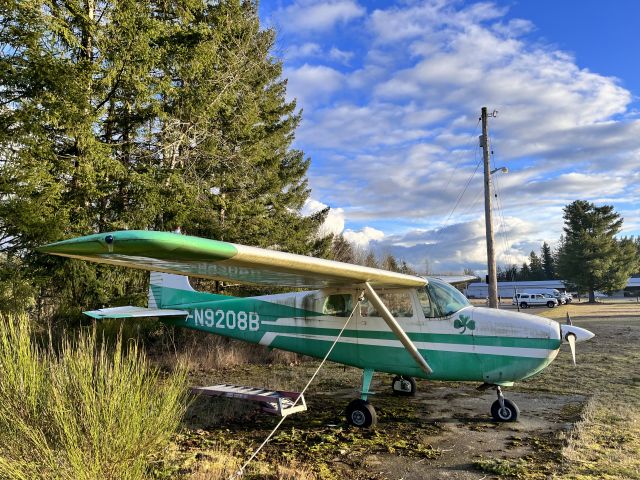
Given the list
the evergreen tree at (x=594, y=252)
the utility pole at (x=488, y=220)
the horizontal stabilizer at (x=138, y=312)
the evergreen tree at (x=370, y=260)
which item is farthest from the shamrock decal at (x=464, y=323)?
the evergreen tree at (x=594, y=252)

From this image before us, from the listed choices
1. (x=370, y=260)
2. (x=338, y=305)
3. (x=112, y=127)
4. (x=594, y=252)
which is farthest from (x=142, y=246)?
(x=594, y=252)

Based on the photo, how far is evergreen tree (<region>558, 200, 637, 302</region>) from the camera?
159 feet

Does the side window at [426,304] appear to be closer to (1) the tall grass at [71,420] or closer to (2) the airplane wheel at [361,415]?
(2) the airplane wheel at [361,415]

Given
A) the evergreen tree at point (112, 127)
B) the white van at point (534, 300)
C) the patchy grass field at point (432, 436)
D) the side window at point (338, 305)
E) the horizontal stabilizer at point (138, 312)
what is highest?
the evergreen tree at point (112, 127)

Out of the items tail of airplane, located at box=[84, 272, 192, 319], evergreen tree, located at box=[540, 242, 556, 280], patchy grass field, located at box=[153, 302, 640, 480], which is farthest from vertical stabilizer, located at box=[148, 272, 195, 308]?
evergreen tree, located at box=[540, 242, 556, 280]

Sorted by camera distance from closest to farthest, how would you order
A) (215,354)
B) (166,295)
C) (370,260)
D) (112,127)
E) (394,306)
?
(394,306), (166,295), (112,127), (215,354), (370,260)

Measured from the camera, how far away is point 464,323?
6672mm

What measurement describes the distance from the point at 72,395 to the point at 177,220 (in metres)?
7.70

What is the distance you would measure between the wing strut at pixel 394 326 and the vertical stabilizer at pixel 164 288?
489 centimetres

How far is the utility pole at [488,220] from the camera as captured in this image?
1545 centimetres

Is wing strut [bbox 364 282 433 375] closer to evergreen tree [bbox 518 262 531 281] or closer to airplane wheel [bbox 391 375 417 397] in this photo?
airplane wheel [bbox 391 375 417 397]

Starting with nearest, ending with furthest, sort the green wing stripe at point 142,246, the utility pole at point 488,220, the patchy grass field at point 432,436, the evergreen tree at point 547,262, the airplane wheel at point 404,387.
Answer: the green wing stripe at point 142,246
the patchy grass field at point 432,436
the airplane wheel at point 404,387
the utility pole at point 488,220
the evergreen tree at point 547,262

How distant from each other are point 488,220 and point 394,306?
1025cm

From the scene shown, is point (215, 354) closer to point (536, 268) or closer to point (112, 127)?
point (112, 127)
